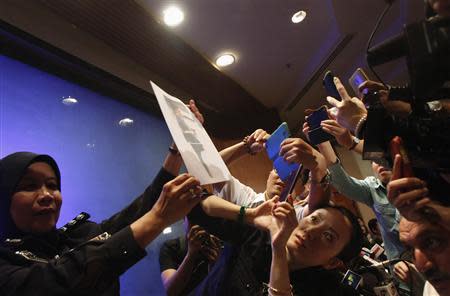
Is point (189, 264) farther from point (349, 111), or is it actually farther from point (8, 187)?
point (349, 111)

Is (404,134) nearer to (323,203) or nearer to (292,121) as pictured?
(323,203)

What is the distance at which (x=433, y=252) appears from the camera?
717mm

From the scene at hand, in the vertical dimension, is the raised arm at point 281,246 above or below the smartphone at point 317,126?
below

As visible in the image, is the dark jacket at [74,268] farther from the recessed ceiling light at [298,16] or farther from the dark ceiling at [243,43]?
the recessed ceiling light at [298,16]

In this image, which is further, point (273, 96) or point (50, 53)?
point (273, 96)

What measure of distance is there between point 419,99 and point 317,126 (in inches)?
21.2

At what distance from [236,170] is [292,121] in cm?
112

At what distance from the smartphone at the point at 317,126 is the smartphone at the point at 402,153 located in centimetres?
51

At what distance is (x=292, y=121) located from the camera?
384cm

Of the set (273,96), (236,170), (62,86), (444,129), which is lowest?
(444,129)

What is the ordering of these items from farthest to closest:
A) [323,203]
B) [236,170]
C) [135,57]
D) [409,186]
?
[236,170] → [135,57] → [323,203] → [409,186]

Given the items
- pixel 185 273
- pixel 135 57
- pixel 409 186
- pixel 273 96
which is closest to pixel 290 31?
pixel 273 96

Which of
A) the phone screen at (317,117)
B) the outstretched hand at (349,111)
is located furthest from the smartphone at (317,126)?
the outstretched hand at (349,111)

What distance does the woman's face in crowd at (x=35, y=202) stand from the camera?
872 mm
